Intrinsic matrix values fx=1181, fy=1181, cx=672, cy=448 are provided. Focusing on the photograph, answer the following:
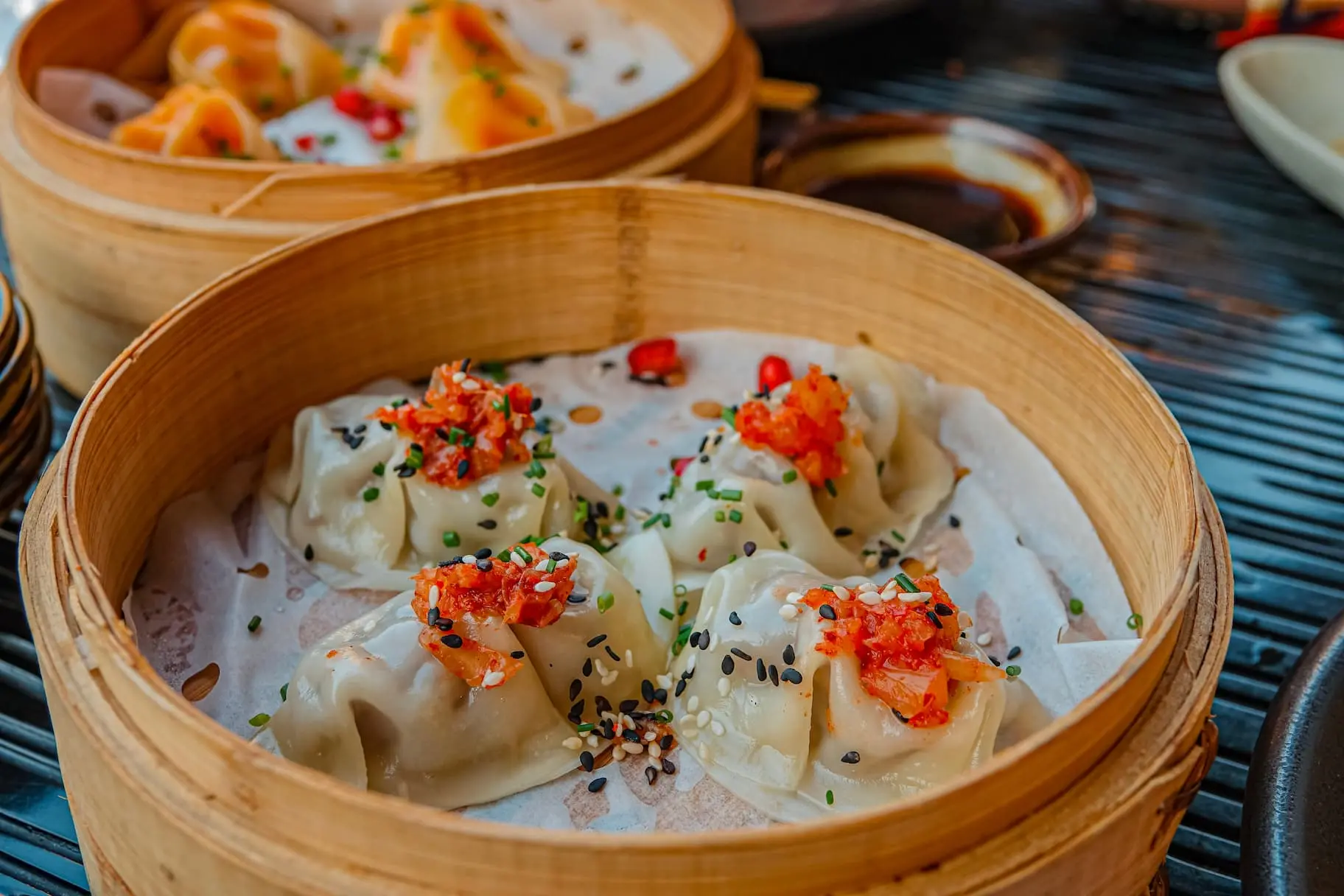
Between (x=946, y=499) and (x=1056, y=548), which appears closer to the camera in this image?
(x=1056, y=548)

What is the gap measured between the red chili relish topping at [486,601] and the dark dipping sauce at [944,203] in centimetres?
190

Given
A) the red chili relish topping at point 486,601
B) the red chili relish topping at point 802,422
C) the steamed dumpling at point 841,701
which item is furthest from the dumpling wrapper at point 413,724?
the red chili relish topping at point 802,422

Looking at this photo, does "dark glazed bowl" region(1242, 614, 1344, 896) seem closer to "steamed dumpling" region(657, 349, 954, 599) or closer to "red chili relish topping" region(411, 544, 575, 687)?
"steamed dumpling" region(657, 349, 954, 599)

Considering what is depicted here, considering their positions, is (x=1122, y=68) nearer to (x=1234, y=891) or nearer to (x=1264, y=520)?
(x=1264, y=520)

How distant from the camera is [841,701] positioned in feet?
6.05

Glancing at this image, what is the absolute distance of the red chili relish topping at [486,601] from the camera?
187 centimetres

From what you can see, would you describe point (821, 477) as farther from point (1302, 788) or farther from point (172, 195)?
point (172, 195)

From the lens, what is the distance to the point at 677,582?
2.23 metres

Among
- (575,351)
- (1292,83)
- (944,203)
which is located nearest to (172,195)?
(575,351)

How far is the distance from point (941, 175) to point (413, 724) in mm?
2561

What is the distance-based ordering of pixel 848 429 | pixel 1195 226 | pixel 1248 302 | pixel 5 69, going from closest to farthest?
pixel 848 429 → pixel 5 69 → pixel 1248 302 → pixel 1195 226

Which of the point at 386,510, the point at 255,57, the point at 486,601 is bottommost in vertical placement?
the point at 386,510

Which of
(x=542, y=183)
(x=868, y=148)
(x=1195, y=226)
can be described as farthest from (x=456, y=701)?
(x=1195, y=226)

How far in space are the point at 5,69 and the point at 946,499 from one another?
2.77 meters
